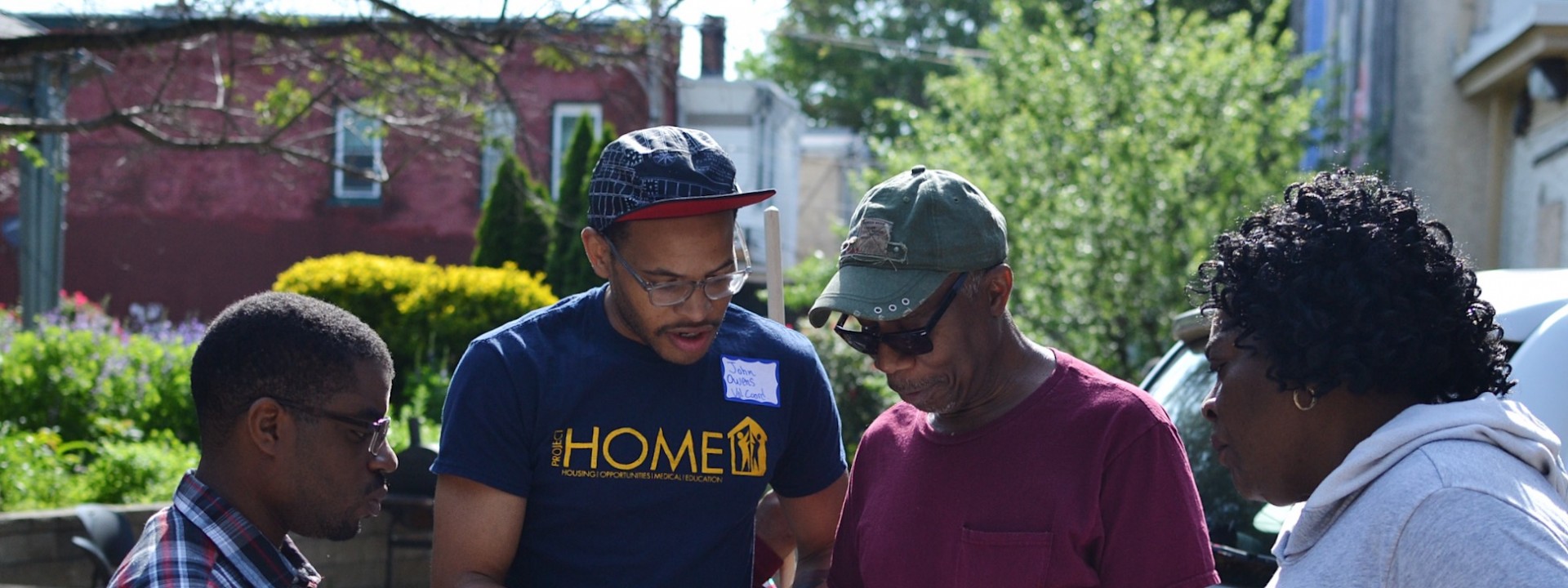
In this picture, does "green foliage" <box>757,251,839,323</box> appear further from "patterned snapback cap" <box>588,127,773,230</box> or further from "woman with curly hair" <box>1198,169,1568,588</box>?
"woman with curly hair" <box>1198,169,1568,588</box>

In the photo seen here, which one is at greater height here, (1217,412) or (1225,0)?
(1225,0)

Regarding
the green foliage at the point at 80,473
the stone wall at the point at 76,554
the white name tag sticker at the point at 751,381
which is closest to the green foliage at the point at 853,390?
the stone wall at the point at 76,554

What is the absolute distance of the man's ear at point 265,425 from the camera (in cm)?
238

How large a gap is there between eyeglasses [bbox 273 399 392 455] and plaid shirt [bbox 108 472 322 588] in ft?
0.64

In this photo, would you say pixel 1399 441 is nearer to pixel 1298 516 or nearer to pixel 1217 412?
pixel 1298 516

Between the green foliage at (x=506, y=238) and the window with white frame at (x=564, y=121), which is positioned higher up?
the window with white frame at (x=564, y=121)

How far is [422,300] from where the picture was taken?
10.8m

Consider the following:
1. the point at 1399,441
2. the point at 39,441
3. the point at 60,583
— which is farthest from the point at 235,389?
the point at 39,441

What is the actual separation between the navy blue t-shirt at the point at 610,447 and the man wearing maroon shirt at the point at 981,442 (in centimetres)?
25

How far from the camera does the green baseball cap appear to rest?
2.47 metres

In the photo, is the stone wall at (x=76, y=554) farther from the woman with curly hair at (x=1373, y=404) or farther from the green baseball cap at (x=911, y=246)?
the woman with curly hair at (x=1373, y=404)

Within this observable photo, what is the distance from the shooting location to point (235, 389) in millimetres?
2396

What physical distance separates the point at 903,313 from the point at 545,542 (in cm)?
82

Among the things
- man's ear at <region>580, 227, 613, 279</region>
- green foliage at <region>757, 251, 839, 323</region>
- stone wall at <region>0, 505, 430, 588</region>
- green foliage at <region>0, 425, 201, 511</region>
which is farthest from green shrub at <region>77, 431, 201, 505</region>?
green foliage at <region>757, 251, 839, 323</region>
